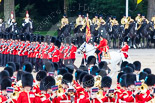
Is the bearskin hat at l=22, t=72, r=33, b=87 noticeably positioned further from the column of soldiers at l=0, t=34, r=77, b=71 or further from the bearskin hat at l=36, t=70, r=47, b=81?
the column of soldiers at l=0, t=34, r=77, b=71

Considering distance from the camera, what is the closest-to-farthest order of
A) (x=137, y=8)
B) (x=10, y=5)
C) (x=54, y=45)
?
1. (x=54, y=45)
2. (x=10, y=5)
3. (x=137, y=8)

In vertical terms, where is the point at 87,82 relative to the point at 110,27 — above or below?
below

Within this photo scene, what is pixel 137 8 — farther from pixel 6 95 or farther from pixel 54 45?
pixel 6 95

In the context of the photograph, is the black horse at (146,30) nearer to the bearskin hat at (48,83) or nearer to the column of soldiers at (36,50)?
the column of soldiers at (36,50)

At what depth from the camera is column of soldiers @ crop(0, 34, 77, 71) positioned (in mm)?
19516

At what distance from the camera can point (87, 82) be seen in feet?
38.4

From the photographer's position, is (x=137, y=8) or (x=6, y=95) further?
(x=137, y=8)

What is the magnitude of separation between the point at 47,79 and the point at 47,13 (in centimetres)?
3110

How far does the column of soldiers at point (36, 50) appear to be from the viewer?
19.5m

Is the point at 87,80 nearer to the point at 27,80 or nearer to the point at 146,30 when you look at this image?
the point at 27,80

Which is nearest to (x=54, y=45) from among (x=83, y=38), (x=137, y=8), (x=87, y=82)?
(x=87, y=82)

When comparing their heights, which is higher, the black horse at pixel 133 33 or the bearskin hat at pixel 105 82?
the black horse at pixel 133 33

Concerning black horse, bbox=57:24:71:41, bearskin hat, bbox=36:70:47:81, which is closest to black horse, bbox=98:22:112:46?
black horse, bbox=57:24:71:41

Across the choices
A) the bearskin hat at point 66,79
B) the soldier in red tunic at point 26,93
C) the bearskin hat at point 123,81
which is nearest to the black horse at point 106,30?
the bearskin hat at point 66,79
